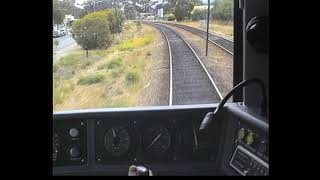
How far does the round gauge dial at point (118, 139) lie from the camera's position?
102 inches

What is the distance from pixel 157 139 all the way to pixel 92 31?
71cm

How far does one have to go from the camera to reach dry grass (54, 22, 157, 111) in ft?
8.68

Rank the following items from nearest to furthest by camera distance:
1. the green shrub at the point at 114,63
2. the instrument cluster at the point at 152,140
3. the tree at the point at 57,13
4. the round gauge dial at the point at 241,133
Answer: the round gauge dial at the point at 241,133, the tree at the point at 57,13, the instrument cluster at the point at 152,140, the green shrub at the point at 114,63

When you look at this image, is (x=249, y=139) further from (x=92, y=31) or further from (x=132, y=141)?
(x=92, y=31)

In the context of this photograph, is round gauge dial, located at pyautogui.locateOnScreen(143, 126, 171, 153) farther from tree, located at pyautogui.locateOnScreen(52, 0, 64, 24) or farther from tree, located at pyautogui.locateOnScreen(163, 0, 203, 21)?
tree, located at pyautogui.locateOnScreen(52, 0, 64, 24)

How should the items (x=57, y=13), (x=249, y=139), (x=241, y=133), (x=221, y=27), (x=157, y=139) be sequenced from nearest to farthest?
(x=249, y=139), (x=241, y=133), (x=57, y=13), (x=157, y=139), (x=221, y=27)

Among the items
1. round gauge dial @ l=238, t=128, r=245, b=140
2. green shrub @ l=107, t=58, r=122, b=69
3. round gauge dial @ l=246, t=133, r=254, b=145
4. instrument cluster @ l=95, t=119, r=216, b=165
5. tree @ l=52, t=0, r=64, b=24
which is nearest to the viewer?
round gauge dial @ l=246, t=133, r=254, b=145

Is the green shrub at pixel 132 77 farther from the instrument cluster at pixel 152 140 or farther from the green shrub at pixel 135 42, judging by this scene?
the instrument cluster at pixel 152 140

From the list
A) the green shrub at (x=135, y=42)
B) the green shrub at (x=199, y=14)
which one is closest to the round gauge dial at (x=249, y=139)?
the green shrub at (x=199, y=14)

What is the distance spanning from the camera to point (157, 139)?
8.47ft

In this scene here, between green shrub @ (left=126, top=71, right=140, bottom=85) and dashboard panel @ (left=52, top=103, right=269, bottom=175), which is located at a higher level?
green shrub @ (left=126, top=71, right=140, bottom=85)

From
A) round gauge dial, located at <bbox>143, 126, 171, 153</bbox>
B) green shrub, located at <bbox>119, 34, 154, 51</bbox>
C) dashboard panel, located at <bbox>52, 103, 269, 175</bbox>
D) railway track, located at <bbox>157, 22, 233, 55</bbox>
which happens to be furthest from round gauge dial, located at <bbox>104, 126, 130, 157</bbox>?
railway track, located at <bbox>157, 22, 233, 55</bbox>

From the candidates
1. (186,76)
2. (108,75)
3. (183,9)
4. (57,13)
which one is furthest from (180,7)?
(57,13)
